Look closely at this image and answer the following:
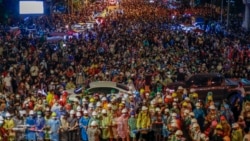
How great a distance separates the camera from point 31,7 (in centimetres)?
5816

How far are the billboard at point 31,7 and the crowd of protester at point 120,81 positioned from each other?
9.42 metres

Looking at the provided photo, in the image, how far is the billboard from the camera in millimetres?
57156

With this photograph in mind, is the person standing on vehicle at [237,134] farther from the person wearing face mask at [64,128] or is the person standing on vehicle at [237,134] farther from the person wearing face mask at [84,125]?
the person wearing face mask at [64,128]

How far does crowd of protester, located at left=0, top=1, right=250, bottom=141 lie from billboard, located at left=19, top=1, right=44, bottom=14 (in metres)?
9.42

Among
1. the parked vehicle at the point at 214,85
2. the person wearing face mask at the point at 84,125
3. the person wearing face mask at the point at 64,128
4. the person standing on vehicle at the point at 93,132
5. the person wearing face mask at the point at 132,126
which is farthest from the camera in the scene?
the parked vehicle at the point at 214,85

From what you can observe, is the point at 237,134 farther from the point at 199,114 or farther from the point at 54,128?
the point at 54,128

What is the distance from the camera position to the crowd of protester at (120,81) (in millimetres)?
17844

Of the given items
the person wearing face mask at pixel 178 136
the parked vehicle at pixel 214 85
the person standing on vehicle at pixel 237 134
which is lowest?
the parked vehicle at pixel 214 85

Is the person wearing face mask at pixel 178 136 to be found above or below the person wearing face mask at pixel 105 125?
above

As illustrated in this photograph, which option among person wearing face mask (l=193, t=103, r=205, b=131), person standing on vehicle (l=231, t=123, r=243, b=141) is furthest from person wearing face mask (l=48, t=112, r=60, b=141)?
person standing on vehicle (l=231, t=123, r=243, b=141)

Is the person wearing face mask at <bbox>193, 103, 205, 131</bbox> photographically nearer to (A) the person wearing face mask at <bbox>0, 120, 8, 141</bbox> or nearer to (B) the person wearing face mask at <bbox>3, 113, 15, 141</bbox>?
(B) the person wearing face mask at <bbox>3, 113, 15, 141</bbox>

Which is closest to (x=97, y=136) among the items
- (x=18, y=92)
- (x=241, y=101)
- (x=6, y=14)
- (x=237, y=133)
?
(x=237, y=133)

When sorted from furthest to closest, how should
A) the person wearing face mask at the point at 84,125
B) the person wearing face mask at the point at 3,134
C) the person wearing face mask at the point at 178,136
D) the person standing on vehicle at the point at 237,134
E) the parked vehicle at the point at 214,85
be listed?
the parked vehicle at the point at 214,85 → the person wearing face mask at the point at 84,125 → the person wearing face mask at the point at 3,134 → the person standing on vehicle at the point at 237,134 → the person wearing face mask at the point at 178,136

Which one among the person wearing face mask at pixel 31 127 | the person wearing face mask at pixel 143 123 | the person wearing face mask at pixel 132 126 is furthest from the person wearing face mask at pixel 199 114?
the person wearing face mask at pixel 31 127
